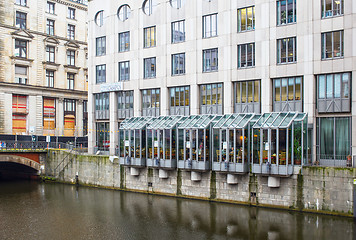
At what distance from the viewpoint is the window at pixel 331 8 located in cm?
3716

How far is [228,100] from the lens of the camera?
43750mm

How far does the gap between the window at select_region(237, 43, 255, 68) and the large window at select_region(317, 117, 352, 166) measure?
889 cm

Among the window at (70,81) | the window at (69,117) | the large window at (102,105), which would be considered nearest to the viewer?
the large window at (102,105)

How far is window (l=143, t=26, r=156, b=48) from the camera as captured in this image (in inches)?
Answer: 1998

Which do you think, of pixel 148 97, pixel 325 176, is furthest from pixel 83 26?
pixel 325 176

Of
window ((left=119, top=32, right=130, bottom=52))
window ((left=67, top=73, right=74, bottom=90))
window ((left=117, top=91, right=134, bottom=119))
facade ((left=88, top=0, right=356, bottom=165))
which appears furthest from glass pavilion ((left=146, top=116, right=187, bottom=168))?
window ((left=67, top=73, right=74, bottom=90))

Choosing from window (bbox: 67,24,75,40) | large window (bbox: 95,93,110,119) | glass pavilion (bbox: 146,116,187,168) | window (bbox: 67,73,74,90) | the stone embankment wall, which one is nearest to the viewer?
the stone embankment wall

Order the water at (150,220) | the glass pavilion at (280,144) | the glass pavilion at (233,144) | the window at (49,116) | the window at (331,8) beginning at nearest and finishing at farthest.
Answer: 1. the water at (150,220)
2. the glass pavilion at (280,144)
3. the window at (331,8)
4. the glass pavilion at (233,144)
5. the window at (49,116)

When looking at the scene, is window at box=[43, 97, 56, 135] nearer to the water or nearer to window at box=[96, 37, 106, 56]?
window at box=[96, 37, 106, 56]

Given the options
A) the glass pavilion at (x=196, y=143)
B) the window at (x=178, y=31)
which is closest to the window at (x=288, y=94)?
the glass pavilion at (x=196, y=143)

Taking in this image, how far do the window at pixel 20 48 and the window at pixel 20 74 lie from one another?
211cm

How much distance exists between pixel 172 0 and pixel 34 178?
3123 cm

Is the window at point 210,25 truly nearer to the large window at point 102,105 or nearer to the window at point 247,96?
the window at point 247,96

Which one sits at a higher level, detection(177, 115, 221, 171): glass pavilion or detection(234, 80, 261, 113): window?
detection(234, 80, 261, 113): window
